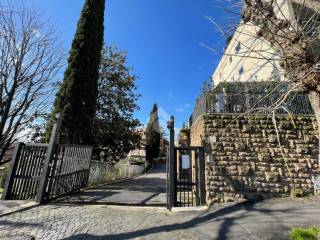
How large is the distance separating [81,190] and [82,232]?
16.3 feet

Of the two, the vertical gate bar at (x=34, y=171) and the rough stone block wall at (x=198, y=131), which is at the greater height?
the rough stone block wall at (x=198, y=131)

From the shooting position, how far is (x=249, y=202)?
6254mm

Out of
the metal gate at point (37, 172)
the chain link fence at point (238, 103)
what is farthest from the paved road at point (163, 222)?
the chain link fence at point (238, 103)

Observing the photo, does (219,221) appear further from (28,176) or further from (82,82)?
→ (82,82)

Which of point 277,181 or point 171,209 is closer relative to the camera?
point 171,209

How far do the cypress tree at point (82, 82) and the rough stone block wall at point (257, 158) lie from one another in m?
6.53

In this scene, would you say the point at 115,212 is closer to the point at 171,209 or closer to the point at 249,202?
the point at 171,209

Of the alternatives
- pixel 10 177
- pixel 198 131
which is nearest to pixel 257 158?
pixel 198 131

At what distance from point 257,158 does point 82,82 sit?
8884mm

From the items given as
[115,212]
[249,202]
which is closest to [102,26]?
[115,212]

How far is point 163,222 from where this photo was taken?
5.02 m

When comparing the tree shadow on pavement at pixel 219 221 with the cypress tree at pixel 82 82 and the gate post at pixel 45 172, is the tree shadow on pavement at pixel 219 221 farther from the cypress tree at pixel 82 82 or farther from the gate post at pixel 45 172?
the cypress tree at pixel 82 82

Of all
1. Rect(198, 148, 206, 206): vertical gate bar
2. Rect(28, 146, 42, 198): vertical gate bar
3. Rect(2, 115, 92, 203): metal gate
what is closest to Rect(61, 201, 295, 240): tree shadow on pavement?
Rect(198, 148, 206, 206): vertical gate bar

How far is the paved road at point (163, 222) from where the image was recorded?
4.23m
